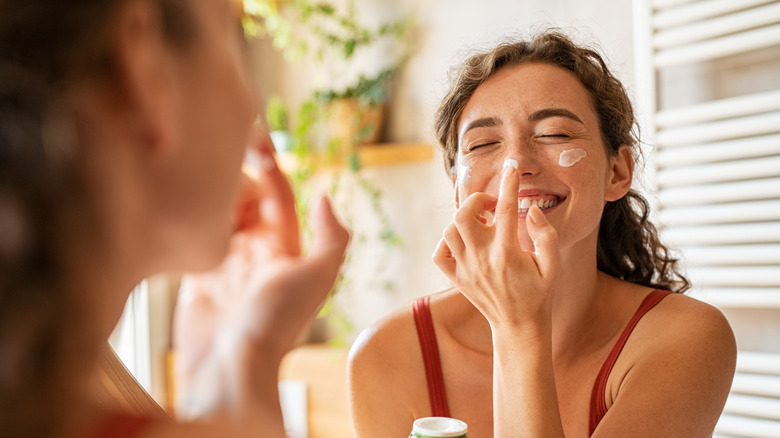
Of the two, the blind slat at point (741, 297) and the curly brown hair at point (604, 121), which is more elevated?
the curly brown hair at point (604, 121)

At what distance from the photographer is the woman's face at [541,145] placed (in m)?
0.98

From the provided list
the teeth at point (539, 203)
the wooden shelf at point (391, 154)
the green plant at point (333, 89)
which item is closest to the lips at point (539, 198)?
the teeth at point (539, 203)

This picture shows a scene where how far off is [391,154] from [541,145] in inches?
39.9

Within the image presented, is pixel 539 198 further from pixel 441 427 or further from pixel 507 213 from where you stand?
pixel 441 427

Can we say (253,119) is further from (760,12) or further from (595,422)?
(760,12)

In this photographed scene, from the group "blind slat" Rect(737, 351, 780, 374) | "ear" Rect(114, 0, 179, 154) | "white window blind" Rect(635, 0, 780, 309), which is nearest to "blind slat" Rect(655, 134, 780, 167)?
"white window blind" Rect(635, 0, 780, 309)

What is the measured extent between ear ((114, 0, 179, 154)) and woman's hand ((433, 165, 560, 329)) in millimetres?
554

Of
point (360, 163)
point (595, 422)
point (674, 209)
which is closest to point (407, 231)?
point (360, 163)

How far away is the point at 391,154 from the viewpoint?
1986mm

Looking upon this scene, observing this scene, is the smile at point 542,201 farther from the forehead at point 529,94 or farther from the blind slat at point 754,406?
the blind slat at point 754,406

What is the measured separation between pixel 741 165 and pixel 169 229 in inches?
49.4

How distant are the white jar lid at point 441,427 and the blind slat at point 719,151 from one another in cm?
93

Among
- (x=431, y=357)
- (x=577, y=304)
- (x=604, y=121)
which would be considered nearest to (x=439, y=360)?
(x=431, y=357)

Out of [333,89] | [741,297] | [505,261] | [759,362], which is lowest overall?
[759,362]
